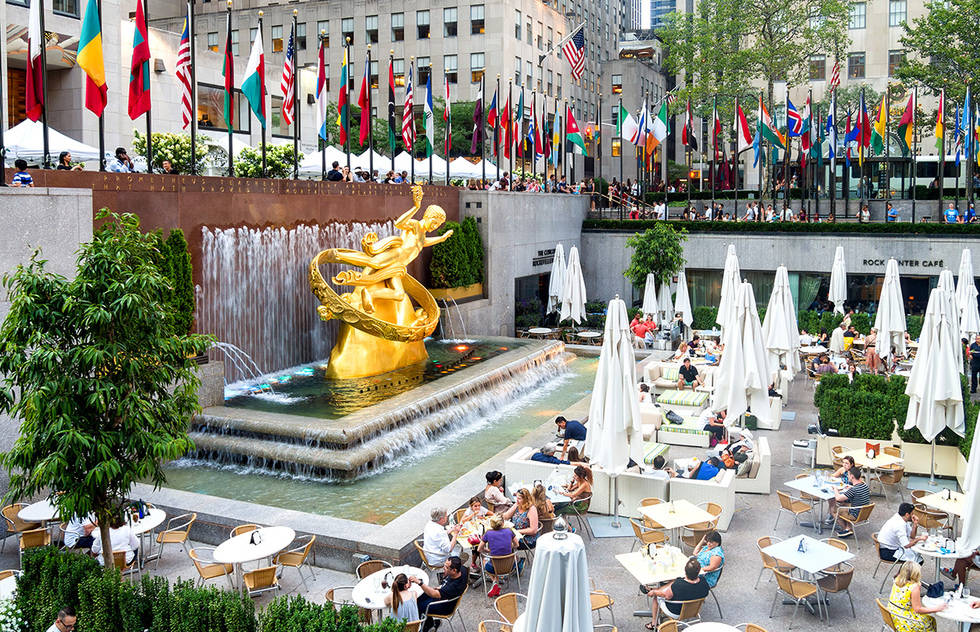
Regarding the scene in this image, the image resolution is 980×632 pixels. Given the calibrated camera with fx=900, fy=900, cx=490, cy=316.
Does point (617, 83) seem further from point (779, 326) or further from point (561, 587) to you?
point (561, 587)

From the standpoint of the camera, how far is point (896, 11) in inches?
2256

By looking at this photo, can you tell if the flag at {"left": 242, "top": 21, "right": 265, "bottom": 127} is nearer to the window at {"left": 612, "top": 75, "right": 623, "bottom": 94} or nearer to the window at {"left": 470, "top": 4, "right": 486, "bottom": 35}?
the window at {"left": 470, "top": 4, "right": 486, "bottom": 35}

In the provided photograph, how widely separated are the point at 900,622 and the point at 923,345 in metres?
6.97

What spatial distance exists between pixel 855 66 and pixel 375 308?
4857cm

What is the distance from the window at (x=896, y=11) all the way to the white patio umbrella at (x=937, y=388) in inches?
1970

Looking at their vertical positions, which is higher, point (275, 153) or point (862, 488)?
point (275, 153)

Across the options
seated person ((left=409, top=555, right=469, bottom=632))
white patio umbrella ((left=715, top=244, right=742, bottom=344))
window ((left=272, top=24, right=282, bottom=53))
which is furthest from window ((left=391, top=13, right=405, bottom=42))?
seated person ((left=409, top=555, right=469, bottom=632))

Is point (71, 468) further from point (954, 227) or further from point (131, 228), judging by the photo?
point (954, 227)

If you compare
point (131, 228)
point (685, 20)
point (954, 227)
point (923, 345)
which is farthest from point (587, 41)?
point (131, 228)

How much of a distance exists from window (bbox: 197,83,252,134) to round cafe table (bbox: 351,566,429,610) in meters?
31.6

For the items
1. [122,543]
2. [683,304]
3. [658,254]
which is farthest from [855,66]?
[122,543]

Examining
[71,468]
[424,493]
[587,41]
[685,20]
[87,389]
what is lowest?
[424,493]

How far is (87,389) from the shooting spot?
8.85 meters

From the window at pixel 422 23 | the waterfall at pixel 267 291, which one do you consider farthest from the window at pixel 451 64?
the waterfall at pixel 267 291
